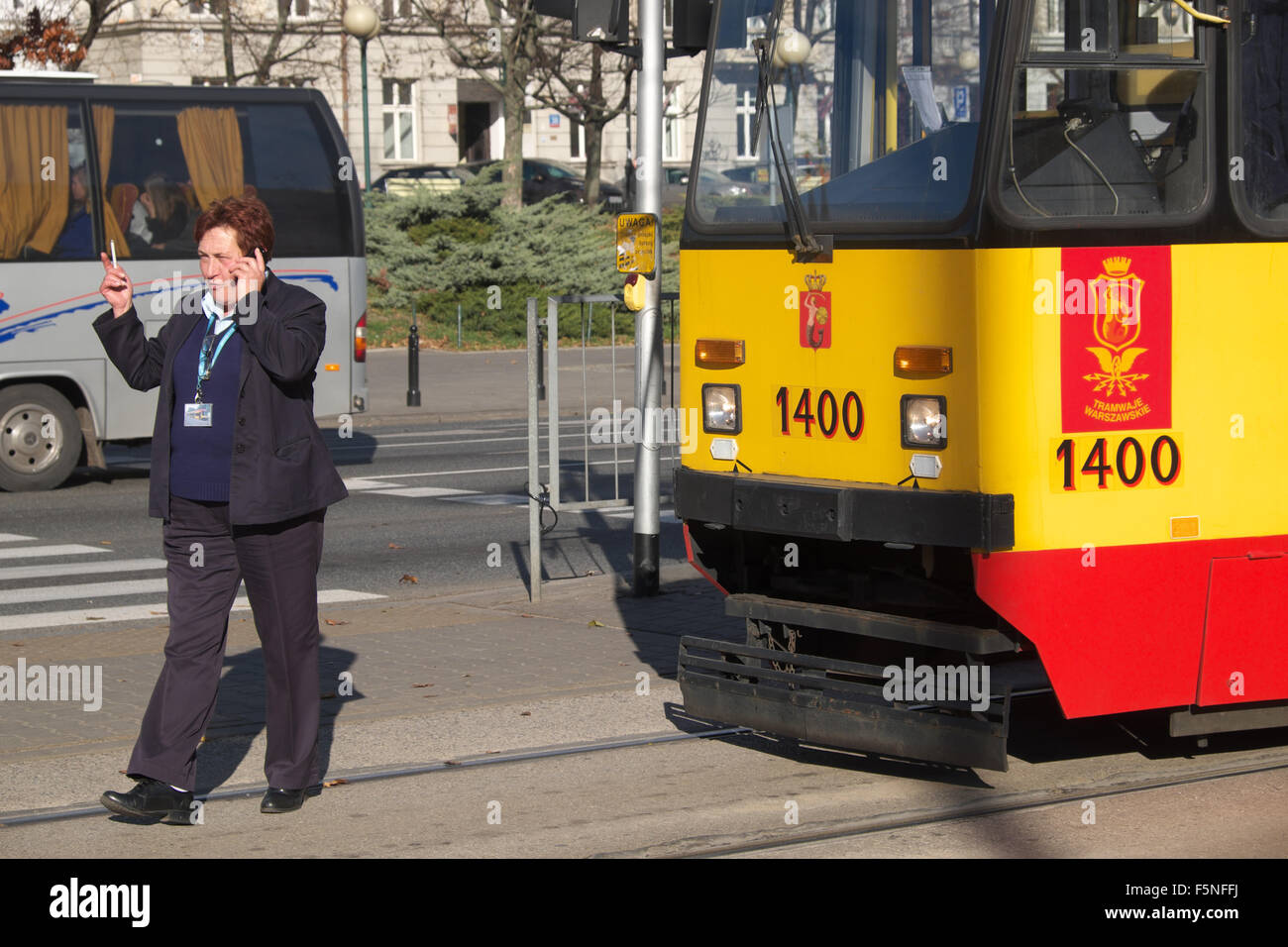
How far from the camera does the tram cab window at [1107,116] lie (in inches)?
243

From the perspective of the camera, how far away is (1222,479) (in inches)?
256

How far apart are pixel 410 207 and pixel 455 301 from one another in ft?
6.57

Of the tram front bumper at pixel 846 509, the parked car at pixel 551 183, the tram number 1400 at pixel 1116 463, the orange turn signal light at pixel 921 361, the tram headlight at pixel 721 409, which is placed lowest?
the tram front bumper at pixel 846 509

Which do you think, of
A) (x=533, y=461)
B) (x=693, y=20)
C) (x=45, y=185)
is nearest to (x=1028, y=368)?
(x=693, y=20)

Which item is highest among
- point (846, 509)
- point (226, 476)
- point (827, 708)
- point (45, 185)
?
point (45, 185)

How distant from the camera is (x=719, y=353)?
23.6 ft

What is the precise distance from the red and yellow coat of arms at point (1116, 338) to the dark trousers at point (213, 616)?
102 inches

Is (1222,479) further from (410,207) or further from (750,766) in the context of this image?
(410,207)

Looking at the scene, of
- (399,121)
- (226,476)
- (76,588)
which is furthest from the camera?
(399,121)

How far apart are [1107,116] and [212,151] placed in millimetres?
12764

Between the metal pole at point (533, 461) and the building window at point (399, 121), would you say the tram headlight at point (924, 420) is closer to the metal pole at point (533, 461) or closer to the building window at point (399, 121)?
the metal pole at point (533, 461)

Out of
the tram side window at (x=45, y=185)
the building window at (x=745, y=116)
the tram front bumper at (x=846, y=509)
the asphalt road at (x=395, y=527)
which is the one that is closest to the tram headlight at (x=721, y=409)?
the tram front bumper at (x=846, y=509)

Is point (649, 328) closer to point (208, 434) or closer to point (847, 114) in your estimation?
point (847, 114)
